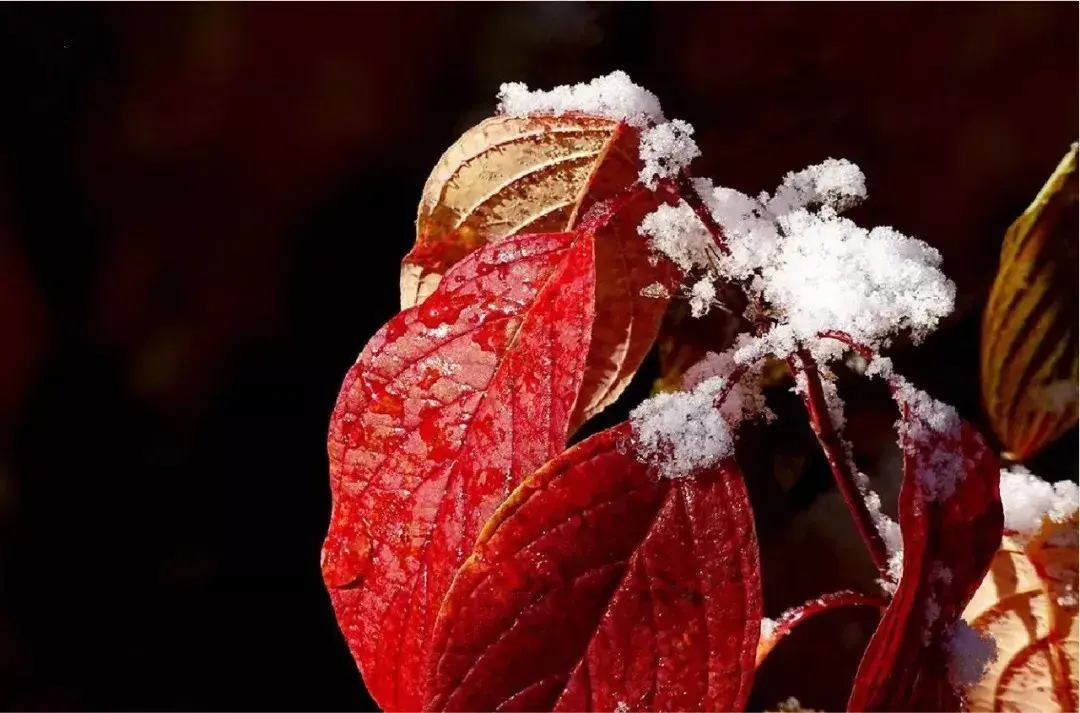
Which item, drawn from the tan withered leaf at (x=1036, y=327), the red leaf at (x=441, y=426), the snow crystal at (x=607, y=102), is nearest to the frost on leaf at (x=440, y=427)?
the red leaf at (x=441, y=426)

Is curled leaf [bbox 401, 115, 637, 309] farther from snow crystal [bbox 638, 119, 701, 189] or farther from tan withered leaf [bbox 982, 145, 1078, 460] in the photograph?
tan withered leaf [bbox 982, 145, 1078, 460]

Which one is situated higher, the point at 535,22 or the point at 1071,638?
the point at 535,22

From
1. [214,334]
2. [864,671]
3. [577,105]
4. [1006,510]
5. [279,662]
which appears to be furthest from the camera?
[279,662]

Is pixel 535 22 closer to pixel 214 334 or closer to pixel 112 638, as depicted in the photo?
pixel 214 334

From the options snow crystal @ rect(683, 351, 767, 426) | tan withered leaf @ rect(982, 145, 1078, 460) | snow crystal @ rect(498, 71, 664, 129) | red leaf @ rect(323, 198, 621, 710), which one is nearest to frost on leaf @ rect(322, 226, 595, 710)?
red leaf @ rect(323, 198, 621, 710)

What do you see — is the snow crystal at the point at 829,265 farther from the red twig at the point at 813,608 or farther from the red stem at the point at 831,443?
the red twig at the point at 813,608

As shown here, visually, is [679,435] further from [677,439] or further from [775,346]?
[775,346]

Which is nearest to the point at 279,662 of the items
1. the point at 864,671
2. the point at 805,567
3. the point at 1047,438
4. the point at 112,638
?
the point at 112,638
